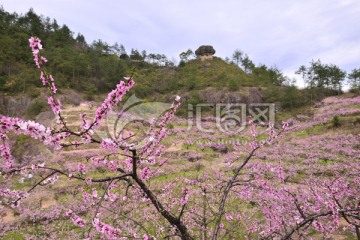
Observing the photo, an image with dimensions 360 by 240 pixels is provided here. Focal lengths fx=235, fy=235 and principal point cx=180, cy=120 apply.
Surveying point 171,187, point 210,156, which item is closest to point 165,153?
point 210,156

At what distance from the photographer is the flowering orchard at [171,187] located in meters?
2.34

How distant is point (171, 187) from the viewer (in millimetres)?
7852

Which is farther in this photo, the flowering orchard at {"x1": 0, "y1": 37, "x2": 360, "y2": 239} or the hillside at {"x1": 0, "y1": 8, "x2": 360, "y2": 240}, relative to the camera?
the hillside at {"x1": 0, "y1": 8, "x2": 360, "y2": 240}

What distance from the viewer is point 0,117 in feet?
5.97

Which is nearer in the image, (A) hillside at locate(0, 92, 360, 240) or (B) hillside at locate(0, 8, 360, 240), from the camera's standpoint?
(B) hillside at locate(0, 8, 360, 240)

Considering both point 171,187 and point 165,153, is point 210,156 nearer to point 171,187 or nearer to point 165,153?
point 165,153

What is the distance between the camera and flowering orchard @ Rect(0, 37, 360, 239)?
2.34 meters

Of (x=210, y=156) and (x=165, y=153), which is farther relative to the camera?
(x=165, y=153)

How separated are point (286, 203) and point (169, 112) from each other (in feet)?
18.7

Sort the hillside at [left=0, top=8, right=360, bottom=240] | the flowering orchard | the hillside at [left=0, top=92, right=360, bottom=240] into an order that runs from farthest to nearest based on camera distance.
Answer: the hillside at [left=0, top=92, right=360, bottom=240], the hillside at [left=0, top=8, right=360, bottom=240], the flowering orchard

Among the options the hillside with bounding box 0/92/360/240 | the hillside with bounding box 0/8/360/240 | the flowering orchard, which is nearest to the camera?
the flowering orchard

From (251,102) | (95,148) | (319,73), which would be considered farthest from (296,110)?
(95,148)

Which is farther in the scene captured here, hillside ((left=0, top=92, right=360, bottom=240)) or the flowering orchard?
hillside ((left=0, top=92, right=360, bottom=240))

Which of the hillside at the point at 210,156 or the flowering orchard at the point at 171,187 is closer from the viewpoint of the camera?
the flowering orchard at the point at 171,187
